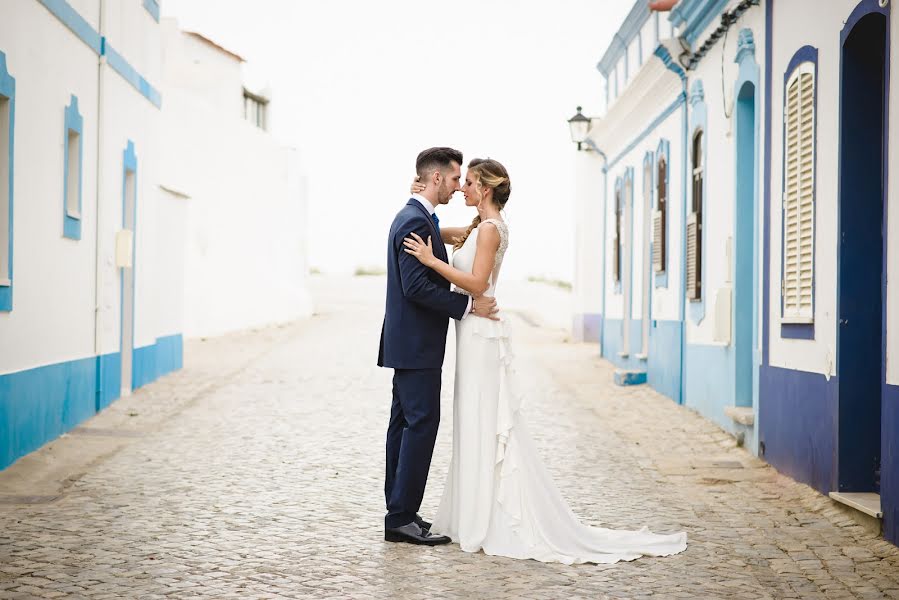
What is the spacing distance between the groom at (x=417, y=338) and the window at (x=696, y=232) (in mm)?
7399

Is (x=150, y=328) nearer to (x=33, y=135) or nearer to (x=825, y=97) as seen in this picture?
(x=33, y=135)

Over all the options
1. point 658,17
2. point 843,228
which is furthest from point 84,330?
point 658,17

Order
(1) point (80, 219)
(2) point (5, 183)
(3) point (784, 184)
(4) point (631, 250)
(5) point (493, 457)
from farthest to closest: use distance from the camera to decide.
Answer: (4) point (631, 250) < (1) point (80, 219) < (2) point (5, 183) < (3) point (784, 184) < (5) point (493, 457)

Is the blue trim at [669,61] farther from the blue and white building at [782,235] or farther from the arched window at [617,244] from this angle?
the arched window at [617,244]

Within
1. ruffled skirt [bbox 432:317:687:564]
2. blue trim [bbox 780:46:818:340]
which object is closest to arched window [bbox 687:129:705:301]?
blue trim [bbox 780:46:818:340]

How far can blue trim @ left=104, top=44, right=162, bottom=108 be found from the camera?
1382cm

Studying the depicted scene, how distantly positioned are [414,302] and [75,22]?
684cm

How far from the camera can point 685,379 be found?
14.6 metres

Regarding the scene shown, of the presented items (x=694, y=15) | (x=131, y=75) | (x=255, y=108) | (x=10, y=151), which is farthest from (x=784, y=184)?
(x=255, y=108)

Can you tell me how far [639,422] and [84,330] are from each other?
5.98m

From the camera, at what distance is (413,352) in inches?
271

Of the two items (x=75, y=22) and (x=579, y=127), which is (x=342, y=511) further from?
(x=579, y=127)

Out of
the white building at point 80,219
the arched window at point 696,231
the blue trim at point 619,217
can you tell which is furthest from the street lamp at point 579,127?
the arched window at point 696,231

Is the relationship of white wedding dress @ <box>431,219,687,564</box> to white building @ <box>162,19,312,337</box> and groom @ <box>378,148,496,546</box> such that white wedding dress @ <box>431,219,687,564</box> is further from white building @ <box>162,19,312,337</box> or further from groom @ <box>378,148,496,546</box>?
white building @ <box>162,19,312,337</box>
